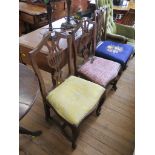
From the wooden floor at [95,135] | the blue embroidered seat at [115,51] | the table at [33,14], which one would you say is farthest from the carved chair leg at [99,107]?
the table at [33,14]

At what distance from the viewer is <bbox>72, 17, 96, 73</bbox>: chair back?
172 cm

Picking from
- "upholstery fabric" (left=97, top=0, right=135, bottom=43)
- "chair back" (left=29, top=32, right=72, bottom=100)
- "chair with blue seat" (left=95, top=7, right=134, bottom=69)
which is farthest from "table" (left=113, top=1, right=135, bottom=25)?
"chair back" (left=29, top=32, right=72, bottom=100)

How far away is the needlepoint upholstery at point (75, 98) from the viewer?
1.36 metres

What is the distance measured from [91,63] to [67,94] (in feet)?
1.91

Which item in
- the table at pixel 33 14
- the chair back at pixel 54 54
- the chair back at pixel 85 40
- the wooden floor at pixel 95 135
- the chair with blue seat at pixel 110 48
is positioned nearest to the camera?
the chair back at pixel 54 54

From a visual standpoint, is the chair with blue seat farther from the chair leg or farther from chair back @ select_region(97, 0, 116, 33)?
the chair leg

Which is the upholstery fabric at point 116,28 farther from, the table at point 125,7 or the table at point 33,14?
the table at point 33,14

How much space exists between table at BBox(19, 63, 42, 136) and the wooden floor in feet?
2.26

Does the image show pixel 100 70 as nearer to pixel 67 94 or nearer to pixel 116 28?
pixel 67 94
